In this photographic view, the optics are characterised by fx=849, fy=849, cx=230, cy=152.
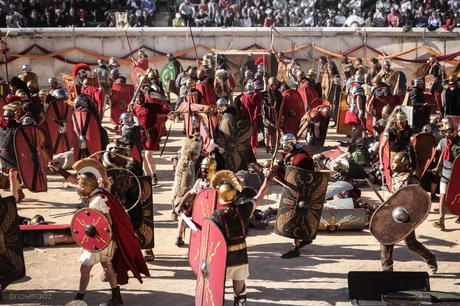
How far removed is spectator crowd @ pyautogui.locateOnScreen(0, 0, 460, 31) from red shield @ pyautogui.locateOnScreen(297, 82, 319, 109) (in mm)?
9426

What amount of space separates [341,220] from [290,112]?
16.6 ft

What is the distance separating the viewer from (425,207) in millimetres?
8461

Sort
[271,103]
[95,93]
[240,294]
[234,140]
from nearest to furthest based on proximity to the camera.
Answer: [240,294], [234,140], [271,103], [95,93]

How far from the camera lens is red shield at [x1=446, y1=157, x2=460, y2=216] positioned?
10.1m

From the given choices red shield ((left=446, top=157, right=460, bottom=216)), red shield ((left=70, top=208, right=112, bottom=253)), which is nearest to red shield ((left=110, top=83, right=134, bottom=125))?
red shield ((left=446, top=157, right=460, bottom=216))

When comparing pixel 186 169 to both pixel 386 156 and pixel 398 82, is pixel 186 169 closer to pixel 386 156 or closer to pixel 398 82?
pixel 386 156

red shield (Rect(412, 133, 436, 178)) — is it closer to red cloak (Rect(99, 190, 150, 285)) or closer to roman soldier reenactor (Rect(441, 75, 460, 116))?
roman soldier reenactor (Rect(441, 75, 460, 116))

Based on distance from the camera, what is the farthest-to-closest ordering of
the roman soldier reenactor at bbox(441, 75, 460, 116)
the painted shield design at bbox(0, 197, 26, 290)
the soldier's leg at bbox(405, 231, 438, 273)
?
the roman soldier reenactor at bbox(441, 75, 460, 116) → the soldier's leg at bbox(405, 231, 438, 273) → the painted shield design at bbox(0, 197, 26, 290)

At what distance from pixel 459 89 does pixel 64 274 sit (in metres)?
9.94

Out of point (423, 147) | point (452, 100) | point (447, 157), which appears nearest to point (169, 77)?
point (452, 100)

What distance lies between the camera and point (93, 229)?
774 centimetres

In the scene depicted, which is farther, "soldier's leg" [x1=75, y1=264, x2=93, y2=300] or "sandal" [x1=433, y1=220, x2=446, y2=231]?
"sandal" [x1=433, y1=220, x2=446, y2=231]

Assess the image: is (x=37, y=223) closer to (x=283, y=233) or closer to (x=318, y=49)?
(x=283, y=233)

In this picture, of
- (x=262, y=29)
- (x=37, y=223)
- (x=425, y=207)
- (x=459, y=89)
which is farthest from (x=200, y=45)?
(x=425, y=207)
